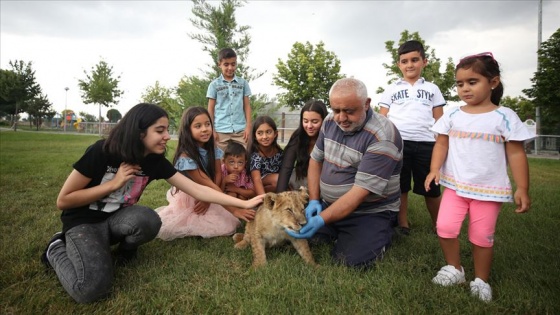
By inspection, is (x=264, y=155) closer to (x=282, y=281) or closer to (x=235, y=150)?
(x=235, y=150)

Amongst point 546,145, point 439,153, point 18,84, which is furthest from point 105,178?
point 18,84

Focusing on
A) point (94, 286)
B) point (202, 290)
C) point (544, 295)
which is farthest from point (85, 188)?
point (544, 295)

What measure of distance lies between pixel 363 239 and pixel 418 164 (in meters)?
1.67

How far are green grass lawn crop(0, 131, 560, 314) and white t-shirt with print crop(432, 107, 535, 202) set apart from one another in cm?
85

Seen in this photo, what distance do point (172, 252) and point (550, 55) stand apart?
2345 centimetres

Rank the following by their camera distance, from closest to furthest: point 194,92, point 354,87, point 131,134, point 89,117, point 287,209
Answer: point 131,134 → point 354,87 → point 287,209 → point 194,92 → point 89,117

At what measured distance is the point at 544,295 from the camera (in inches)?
102

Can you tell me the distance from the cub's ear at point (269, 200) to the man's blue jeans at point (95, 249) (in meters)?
1.16

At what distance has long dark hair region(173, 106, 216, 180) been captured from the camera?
4.50 m

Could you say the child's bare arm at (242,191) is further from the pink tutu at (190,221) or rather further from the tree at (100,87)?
the tree at (100,87)

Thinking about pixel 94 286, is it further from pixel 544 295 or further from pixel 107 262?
pixel 544 295

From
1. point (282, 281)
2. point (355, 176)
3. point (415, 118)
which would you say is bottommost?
point (282, 281)

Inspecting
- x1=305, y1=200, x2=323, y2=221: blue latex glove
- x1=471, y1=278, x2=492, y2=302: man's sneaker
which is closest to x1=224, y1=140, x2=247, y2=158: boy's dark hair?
x1=305, y1=200, x2=323, y2=221: blue latex glove

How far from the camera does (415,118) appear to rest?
4.46 m
